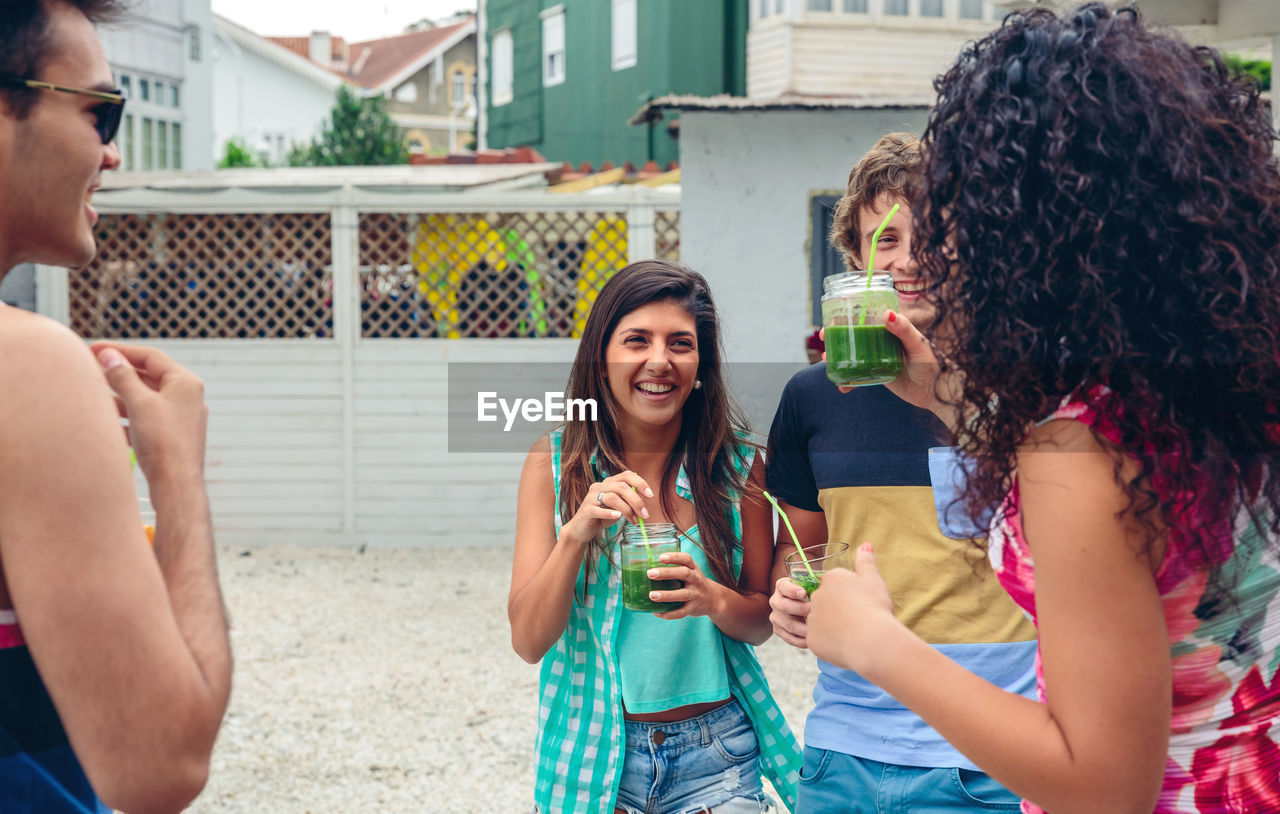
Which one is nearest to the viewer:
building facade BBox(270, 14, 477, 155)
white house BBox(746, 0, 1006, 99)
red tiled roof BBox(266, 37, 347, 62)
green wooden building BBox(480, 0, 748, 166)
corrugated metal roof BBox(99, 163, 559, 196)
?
corrugated metal roof BBox(99, 163, 559, 196)

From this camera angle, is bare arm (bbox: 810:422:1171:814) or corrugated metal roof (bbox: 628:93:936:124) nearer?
bare arm (bbox: 810:422:1171:814)

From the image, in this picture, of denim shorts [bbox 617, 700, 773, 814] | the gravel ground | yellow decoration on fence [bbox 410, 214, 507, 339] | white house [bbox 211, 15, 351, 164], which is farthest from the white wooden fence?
white house [bbox 211, 15, 351, 164]

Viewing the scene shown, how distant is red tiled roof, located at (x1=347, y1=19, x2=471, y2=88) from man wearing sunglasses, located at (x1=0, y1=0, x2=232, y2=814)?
43.4 m

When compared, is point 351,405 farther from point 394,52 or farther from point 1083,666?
point 394,52

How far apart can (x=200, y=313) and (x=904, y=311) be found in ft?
26.9

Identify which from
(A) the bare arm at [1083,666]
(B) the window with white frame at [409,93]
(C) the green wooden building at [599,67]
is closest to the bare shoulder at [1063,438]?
(A) the bare arm at [1083,666]

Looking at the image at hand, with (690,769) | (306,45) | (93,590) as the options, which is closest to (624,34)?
(690,769)

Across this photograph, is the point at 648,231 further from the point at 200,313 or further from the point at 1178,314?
the point at 1178,314

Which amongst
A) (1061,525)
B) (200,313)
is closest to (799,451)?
(1061,525)

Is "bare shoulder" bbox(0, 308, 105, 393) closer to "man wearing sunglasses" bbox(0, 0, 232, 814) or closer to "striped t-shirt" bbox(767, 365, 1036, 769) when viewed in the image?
"man wearing sunglasses" bbox(0, 0, 232, 814)

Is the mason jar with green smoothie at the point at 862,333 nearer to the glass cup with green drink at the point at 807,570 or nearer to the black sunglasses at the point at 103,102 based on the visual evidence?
the glass cup with green drink at the point at 807,570

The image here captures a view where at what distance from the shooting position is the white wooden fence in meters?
8.20

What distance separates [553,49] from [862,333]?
1820cm

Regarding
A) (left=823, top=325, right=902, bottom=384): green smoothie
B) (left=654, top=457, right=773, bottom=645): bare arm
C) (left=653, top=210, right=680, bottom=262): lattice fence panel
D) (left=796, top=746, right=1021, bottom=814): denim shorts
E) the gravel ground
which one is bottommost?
the gravel ground
